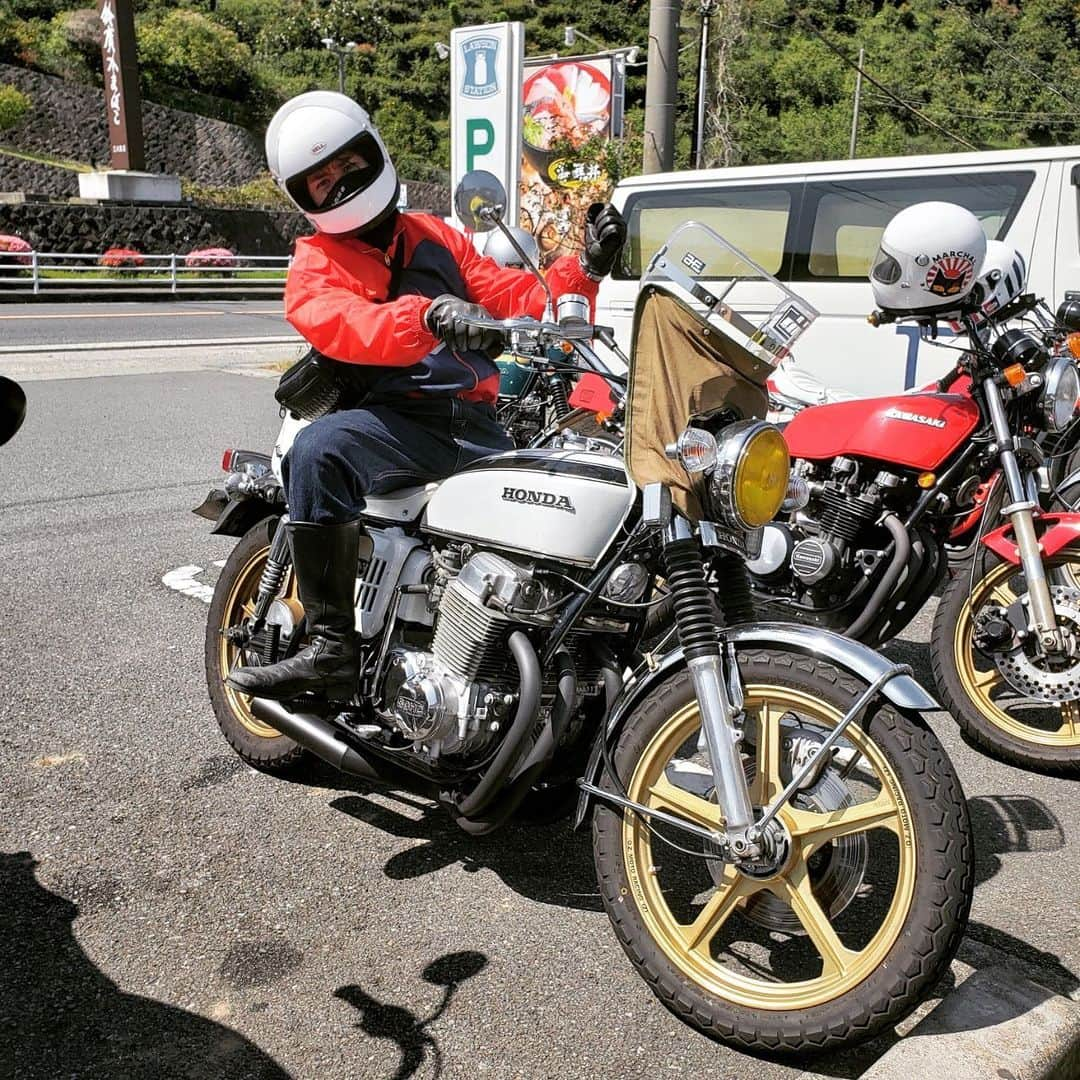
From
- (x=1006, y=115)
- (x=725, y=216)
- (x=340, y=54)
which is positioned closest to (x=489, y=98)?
(x=725, y=216)

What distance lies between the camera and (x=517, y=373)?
7.78 m

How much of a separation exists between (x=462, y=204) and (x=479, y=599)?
0.97m

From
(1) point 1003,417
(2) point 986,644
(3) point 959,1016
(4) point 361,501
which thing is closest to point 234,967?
(4) point 361,501

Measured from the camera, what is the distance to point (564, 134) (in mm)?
17156

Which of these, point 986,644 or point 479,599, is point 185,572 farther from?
point 986,644

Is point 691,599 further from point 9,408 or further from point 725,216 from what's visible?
point 725,216

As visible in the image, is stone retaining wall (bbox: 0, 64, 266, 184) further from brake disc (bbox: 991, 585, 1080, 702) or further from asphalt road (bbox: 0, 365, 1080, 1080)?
brake disc (bbox: 991, 585, 1080, 702)

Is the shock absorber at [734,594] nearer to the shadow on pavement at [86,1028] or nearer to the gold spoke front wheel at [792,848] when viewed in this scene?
the gold spoke front wheel at [792,848]

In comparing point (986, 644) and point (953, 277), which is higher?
point (953, 277)

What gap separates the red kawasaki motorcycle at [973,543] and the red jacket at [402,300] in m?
1.37

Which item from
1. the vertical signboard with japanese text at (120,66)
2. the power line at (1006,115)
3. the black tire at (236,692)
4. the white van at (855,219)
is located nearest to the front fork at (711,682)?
the black tire at (236,692)

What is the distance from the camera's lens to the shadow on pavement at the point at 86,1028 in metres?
2.33

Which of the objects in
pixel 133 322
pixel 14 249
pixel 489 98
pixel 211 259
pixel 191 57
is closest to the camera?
pixel 489 98

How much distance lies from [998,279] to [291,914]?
3.36 meters
